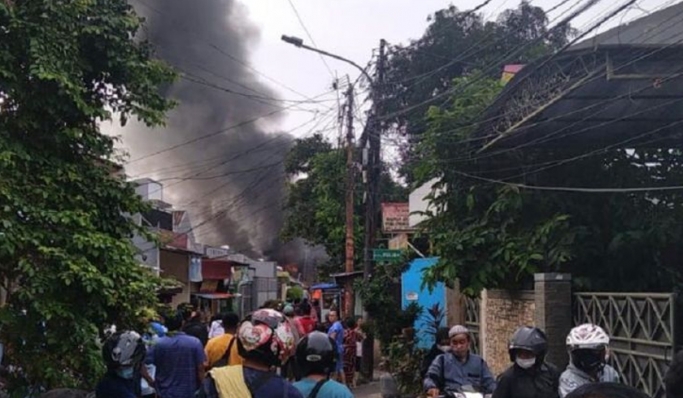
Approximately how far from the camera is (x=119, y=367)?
4969mm

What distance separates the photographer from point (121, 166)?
7.57m

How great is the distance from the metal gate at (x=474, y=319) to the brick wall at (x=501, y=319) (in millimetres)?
368

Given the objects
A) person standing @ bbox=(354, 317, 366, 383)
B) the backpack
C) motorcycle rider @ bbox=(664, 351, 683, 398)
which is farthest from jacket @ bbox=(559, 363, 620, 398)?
person standing @ bbox=(354, 317, 366, 383)

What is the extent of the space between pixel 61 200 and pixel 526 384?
158 inches

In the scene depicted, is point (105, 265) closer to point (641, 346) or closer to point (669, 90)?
point (641, 346)

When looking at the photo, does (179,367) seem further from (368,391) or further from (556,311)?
(368,391)

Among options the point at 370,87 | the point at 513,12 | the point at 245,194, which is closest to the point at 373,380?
the point at 370,87

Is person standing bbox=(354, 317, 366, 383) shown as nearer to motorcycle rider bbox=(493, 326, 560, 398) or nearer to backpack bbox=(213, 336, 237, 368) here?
backpack bbox=(213, 336, 237, 368)

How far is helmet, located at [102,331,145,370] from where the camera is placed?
496 centimetres

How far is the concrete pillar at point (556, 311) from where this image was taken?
10461mm

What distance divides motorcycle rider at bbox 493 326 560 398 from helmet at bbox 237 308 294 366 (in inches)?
68.3

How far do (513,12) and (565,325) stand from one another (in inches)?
900

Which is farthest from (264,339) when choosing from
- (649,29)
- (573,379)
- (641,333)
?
(649,29)

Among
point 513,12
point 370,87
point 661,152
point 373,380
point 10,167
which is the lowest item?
point 373,380
